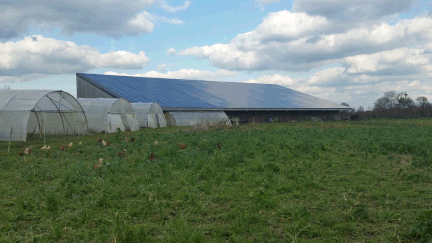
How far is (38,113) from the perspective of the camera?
947 inches

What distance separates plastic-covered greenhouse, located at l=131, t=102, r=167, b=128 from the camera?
102ft

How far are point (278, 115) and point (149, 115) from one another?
20022 millimetres

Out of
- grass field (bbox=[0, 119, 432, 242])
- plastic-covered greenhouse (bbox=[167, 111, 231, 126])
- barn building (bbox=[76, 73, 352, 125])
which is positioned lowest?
grass field (bbox=[0, 119, 432, 242])

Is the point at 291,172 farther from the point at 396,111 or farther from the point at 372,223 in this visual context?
the point at 396,111

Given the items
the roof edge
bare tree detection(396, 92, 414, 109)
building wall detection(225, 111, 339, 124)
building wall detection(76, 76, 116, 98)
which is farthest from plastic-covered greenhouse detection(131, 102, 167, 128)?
bare tree detection(396, 92, 414, 109)

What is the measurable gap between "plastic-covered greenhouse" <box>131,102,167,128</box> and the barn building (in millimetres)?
2499

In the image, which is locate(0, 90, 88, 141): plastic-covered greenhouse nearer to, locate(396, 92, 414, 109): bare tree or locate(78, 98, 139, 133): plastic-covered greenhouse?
locate(78, 98, 139, 133): plastic-covered greenhouse

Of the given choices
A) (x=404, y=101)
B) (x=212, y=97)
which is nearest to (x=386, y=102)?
(x=404, y=101)

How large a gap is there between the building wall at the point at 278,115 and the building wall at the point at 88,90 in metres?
14.4

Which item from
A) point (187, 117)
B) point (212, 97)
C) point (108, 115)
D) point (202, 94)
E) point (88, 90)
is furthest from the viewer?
point (202, 94)

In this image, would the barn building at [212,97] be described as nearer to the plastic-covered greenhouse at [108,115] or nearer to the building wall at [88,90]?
the building wall at [88,90]

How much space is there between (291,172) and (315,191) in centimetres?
168

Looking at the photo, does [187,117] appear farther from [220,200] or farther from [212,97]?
[220,200]

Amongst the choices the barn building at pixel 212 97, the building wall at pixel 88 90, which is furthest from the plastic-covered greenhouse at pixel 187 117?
the building wall at pixel 88 90
